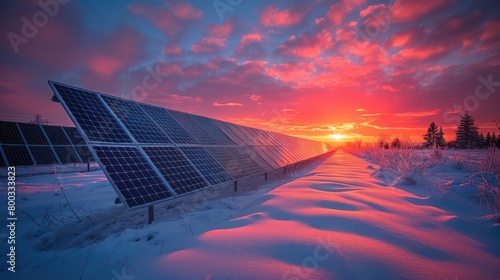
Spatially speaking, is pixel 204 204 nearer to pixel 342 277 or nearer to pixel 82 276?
pixel 82 276

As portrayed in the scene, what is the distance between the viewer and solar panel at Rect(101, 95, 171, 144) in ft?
23.3

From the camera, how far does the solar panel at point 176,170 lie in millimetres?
5867

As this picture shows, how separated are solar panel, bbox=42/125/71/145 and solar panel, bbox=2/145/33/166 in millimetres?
2235

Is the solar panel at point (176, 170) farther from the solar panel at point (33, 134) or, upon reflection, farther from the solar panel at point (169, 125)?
the solar panel at point (33, 134)

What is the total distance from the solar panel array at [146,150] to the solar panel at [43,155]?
1042 cm

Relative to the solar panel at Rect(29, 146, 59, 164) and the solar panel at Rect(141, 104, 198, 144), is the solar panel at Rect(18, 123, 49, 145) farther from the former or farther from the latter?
the solar panel at Rect(141, 104, 198, 144)

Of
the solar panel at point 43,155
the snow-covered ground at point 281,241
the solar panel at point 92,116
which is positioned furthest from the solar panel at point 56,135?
the solar panel at point 92,116

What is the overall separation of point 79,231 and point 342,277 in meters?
6.12

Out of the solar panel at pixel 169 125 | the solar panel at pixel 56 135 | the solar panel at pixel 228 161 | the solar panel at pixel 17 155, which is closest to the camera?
the solar panel at pixel 228 161

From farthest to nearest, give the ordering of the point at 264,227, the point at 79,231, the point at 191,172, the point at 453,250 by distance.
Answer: the point at 191,172
the point at 79,231
the point at 264,227
the point at 453,250

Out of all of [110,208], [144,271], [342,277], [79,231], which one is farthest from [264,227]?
[110,208]

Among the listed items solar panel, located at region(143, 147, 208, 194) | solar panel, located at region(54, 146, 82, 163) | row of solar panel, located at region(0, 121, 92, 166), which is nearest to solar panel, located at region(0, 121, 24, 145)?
row of solar panel, located at region(0, 121, 92, 166)

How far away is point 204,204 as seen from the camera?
705 cm

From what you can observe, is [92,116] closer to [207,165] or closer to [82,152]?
[207,165]
